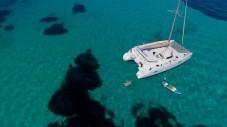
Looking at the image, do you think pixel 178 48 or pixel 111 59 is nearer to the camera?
pixel 178 48

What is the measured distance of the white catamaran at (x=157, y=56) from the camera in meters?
38.4

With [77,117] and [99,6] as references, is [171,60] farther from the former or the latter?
[99,6]

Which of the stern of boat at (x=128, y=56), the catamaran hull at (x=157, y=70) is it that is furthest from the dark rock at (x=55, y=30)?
the catamaran hull at (x=157, y=70)

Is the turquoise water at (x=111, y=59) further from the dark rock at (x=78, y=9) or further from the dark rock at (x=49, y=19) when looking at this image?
the dark rock at (x=49, y=19)

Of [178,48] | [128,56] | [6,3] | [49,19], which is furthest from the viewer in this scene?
[6,3]

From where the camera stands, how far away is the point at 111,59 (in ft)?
142

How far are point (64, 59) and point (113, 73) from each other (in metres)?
9.30

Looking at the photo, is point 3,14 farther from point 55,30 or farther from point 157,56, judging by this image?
point 157,56

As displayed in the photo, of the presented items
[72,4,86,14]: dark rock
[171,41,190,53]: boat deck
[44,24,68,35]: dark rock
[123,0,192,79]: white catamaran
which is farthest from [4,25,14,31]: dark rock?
[171,41,190,53]: boat deck

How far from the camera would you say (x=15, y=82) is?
3906 cm

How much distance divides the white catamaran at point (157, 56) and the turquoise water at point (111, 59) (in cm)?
126

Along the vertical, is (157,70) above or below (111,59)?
above

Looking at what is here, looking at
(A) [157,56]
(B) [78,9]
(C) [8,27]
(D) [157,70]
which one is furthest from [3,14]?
(D) [157,70]

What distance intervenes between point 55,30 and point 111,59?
15.4m
